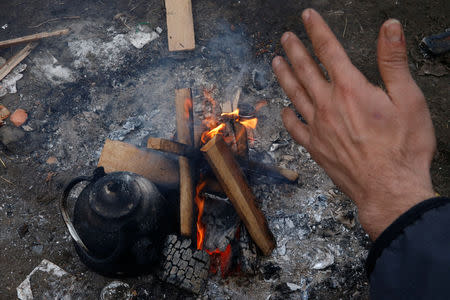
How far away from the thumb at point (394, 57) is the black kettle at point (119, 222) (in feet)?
5.93

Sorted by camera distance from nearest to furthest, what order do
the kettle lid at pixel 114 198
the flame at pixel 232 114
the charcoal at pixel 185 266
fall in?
the kettle lid at pixel 114 198 → the charcoal at pixel 185 266 → the flame at pixel 232 114

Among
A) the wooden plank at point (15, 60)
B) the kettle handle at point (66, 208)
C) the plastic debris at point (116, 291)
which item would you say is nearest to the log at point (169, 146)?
the kettle handle at point (66, 208)

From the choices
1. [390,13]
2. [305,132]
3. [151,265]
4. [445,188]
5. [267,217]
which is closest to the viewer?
[305,132]

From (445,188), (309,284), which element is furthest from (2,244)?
(445,188)

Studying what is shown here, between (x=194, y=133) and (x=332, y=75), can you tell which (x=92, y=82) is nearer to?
(x=194, y=133)

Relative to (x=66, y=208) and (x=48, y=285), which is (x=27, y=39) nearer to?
(x=66, y=208)

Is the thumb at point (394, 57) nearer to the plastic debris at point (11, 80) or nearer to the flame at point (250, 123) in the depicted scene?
the flame at point (250, 123)

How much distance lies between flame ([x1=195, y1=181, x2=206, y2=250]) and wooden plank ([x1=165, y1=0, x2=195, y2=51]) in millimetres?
2155

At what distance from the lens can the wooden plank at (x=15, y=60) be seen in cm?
416

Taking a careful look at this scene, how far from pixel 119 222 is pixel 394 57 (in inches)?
80.0

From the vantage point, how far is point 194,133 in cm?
315

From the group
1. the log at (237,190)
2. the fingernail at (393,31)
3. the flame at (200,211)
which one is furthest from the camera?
the flame at (200,211)

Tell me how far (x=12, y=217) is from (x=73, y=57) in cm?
229

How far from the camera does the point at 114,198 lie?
7.11ft
